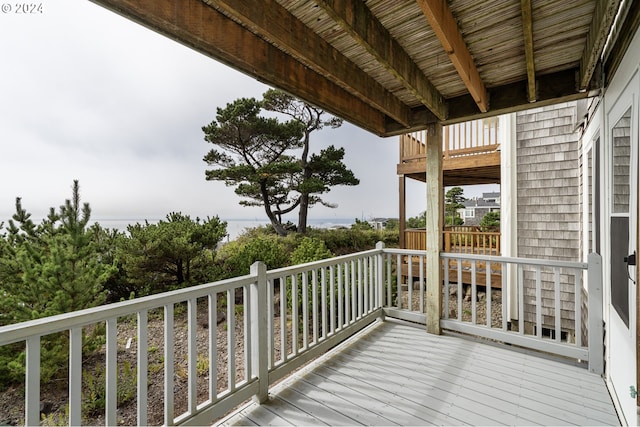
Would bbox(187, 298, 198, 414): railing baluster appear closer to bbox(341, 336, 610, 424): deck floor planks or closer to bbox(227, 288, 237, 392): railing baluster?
→ bbox(227, 288, 237, 392): railing baluster

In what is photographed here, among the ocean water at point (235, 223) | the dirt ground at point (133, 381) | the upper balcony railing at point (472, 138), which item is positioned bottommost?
the dirt ground at point (133, 381)

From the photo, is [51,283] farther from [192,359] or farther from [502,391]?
[502,391]

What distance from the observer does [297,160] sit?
11719mm

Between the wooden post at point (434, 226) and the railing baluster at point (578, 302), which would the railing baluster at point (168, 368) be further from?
the railing baluster at point (578, 302)

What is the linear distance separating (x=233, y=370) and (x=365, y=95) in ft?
7.98

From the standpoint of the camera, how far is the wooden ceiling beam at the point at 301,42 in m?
1.42

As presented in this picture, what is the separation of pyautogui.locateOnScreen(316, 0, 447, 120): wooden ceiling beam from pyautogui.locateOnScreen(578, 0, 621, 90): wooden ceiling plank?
3.57 ft

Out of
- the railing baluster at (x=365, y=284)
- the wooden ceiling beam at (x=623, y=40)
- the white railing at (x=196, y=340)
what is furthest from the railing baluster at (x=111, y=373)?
the wooden ceiling beam at (x=623, y=40)

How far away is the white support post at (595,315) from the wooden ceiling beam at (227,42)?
104 inches

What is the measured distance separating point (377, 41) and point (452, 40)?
45cm

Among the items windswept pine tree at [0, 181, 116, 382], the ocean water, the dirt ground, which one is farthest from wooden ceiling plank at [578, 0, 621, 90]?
the ocean water

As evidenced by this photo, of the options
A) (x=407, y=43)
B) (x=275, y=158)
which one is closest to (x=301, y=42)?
(x=407, y=43)

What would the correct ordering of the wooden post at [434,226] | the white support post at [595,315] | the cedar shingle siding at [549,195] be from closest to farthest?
the white support post at [595,315]
the wooden post at [434,226]
the cedar shingle siding at [549,195]

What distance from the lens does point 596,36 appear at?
1723mm
